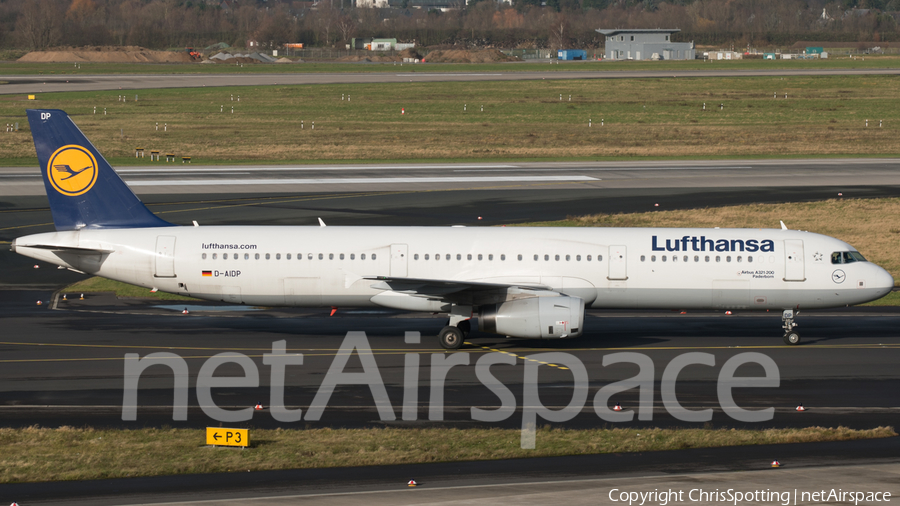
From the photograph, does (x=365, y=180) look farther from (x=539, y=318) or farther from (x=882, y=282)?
(x=882, y=282)

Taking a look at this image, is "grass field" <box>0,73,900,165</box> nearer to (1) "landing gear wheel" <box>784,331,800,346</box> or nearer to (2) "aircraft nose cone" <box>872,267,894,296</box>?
(1) "landing gear wheel" <box>784,331,800,346</box>

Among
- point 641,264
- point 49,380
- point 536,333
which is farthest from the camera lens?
point 641,264

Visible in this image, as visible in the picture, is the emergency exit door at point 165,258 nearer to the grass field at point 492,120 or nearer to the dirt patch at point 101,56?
the grass field at point 492,120

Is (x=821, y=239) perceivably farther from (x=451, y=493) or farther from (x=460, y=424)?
(x=451, y=493)

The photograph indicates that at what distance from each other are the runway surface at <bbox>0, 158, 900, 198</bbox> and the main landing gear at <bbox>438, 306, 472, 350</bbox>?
32.1 meters

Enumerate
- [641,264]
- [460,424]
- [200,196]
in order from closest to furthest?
[460,424] → [641,264] → [200,196]

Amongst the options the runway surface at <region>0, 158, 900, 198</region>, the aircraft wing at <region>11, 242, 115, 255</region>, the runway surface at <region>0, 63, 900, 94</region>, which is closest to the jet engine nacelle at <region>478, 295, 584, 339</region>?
the aircraft wing at <region>11, 242, 115, 255</region>

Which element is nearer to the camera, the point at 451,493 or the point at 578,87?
the point at 451,493

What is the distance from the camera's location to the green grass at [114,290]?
132 ft

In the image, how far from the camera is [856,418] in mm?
24328

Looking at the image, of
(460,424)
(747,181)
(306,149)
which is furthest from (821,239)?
(306,149)

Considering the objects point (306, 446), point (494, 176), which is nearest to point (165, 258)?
point (306, 446)

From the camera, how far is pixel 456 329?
3167 centimetres

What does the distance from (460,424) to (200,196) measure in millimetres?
41340
